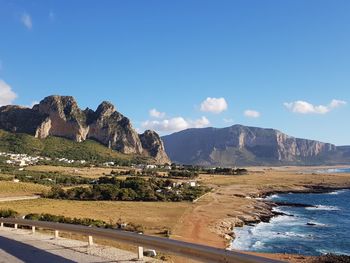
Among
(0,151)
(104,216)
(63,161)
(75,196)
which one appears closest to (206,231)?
(104,216)

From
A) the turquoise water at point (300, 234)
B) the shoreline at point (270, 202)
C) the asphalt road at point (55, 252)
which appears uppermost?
the asphalt road at point (55, 252)

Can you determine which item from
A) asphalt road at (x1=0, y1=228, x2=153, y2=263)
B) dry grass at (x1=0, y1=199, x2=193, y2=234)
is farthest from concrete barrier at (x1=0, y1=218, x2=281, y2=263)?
dry grass at (x1=0, y1=199, x2=193, y2=234)

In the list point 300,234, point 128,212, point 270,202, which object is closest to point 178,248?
point 300,234

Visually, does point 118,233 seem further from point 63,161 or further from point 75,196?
point 63,161

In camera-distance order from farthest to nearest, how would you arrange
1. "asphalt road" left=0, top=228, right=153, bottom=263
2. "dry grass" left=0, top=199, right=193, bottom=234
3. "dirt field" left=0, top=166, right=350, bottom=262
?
"dry grass" left=0, top=199, right=193, bottom=234, "dirt field" left=0, top=166, right=350, bottom=262, "asphalt road" left=0, top=228, right=153, bottom=263

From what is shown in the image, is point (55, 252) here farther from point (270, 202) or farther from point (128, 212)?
point (270, 202)

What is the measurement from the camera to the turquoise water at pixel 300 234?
3866 cm

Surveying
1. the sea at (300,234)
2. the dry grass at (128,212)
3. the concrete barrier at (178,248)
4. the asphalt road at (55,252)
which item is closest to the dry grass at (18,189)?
the dry grass at (128,212)

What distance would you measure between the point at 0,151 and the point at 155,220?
152075mm

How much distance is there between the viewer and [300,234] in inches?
1859

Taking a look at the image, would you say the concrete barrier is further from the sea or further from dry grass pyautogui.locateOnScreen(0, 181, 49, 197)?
dry grass pyautogui.locateOnScreen(0, 181, 49, 197)

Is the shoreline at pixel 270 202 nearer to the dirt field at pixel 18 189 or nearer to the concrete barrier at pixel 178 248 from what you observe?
the concrete barrier at pixel 178 248

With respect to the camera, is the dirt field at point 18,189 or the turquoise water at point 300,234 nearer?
the turquoise water at point 300,234

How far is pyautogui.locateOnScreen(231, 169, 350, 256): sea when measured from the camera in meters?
38.6
